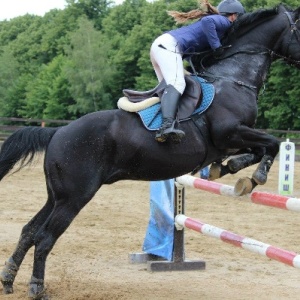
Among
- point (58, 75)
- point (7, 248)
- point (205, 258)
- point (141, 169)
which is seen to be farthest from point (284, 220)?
point (58, 75)

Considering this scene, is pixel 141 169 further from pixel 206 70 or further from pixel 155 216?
pixel 155 216

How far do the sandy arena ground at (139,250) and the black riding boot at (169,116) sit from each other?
1.47 meters

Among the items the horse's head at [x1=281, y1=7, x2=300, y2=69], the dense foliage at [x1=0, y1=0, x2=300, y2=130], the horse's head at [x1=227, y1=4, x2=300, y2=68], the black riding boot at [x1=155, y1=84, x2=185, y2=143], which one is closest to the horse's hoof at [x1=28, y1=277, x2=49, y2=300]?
the black riding boot at [x1=155, y1=84, x2=185, y2=143]

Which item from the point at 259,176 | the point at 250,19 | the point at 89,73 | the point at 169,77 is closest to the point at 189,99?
the point at 169,77

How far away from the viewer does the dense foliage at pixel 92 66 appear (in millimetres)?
51444

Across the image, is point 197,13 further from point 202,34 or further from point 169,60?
point 169,60

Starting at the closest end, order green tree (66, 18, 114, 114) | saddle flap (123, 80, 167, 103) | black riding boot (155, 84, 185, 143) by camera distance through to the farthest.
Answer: black riding boot (155, 84, 185, 143)
saddle flap (123, 80, 167, 103)
green tree (66, 18, 114, 114)

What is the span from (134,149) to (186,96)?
647mm

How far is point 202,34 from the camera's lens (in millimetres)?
6066

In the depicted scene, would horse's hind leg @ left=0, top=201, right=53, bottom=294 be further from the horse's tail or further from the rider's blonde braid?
the rider's blonde braid

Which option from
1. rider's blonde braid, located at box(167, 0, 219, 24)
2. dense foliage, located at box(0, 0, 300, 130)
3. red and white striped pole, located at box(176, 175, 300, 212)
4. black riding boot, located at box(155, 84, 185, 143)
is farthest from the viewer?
dense foliage, located at box(0, 0, 300, 130)

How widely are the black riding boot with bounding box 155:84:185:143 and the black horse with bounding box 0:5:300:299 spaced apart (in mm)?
144

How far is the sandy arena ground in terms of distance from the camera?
643 cm

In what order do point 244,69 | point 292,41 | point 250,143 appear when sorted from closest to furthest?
point 250,143
point 244,69
point 292,41
